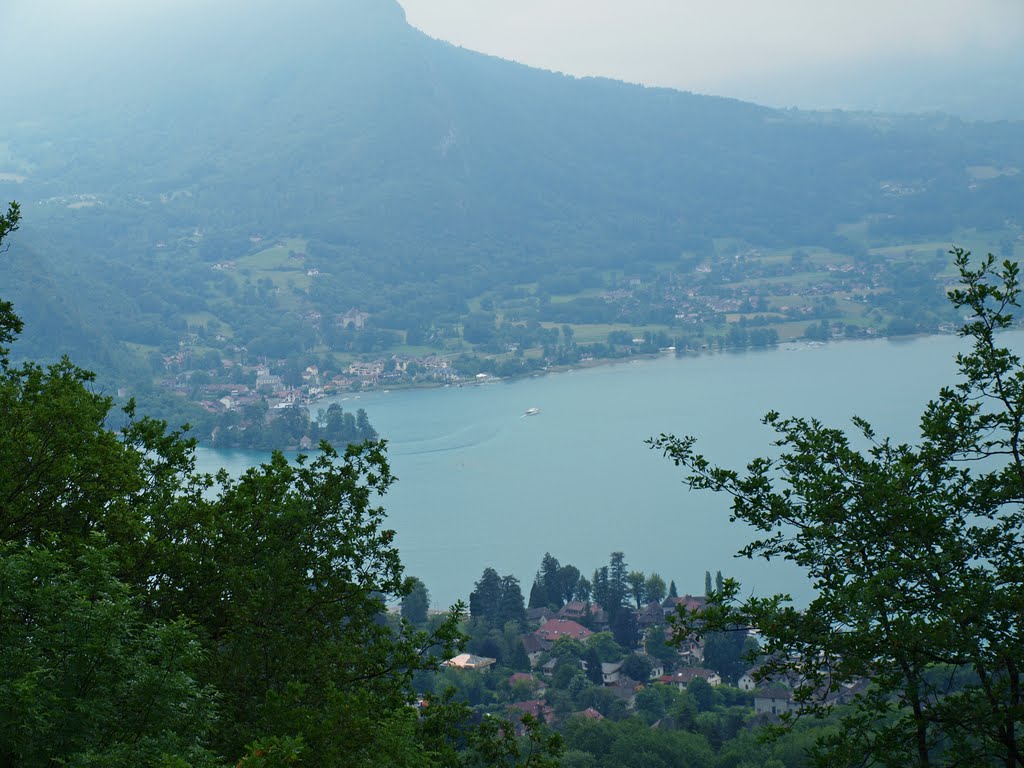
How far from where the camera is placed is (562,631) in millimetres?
29625

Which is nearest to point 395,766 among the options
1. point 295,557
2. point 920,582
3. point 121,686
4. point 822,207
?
point 121,686

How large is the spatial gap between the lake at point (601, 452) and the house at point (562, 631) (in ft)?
8.51

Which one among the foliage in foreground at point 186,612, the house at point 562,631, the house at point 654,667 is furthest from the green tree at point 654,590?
the foliage in foreground at point 186,612

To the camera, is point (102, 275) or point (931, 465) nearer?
point (931, 465)

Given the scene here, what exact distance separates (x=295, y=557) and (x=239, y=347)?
2825 inches

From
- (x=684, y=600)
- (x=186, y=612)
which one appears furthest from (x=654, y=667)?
(x=186, y=612)

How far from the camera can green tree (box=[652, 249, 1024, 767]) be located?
4.13m

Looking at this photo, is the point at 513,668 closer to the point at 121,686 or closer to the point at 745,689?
the point at 745,689

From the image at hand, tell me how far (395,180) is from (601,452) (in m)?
71.0

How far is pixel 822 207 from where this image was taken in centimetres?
12900

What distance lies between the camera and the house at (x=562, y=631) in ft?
95.7

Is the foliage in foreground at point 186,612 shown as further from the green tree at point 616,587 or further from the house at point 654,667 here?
the green tree at point 616,587

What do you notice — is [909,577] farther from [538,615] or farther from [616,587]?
[616,587]

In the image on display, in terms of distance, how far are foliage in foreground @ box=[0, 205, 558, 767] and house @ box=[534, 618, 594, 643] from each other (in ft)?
74.2
